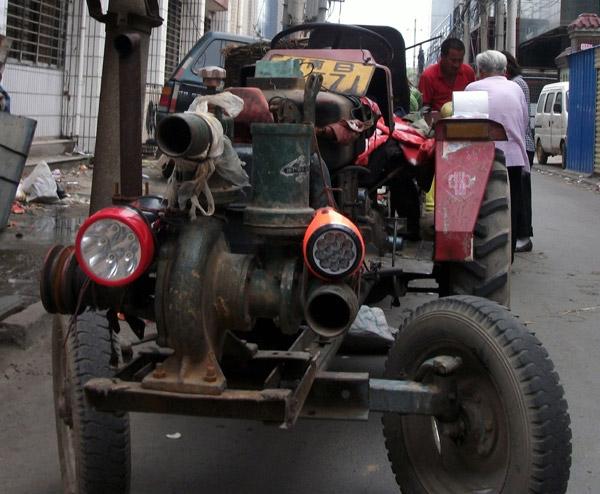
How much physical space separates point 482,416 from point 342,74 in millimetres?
2796

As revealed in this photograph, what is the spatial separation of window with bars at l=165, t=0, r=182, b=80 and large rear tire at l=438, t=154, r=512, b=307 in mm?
18045

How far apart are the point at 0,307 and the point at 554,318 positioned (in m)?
4.10

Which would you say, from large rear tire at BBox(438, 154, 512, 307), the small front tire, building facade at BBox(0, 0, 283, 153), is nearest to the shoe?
large rear tire at BBox(438, 154, 512, 307)

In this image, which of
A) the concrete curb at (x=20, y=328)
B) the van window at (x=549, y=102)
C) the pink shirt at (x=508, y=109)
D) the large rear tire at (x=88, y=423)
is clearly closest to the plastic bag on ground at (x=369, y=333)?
the large rear tire at (x=88, y=423)

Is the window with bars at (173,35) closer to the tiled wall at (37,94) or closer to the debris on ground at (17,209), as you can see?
the tiled wall at (37,94)

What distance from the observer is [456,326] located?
3.11 meters

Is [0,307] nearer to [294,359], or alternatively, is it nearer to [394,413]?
[294,359]

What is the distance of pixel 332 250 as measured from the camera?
9.11ft

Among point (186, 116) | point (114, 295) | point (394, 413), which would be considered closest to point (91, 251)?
point (114, 295)

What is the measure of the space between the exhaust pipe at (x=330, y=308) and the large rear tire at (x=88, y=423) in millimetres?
751

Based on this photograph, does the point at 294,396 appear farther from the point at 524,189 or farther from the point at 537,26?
the point at 537,26

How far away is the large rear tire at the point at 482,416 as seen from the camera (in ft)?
9.22

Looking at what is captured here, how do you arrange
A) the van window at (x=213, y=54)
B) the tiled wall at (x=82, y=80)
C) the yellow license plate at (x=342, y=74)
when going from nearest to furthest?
the yellow license plate at (x=342, y=74), the van window at (x=213, y=54), the tiled wall at (x=82, y=80)

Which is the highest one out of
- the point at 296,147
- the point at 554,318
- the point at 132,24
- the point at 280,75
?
the point at 132,24
